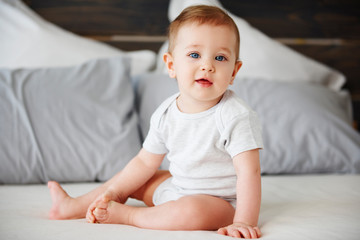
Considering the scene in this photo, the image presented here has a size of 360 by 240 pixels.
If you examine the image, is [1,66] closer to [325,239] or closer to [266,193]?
[266,193]

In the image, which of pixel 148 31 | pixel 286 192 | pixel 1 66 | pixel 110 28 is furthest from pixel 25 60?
pixel 286 192

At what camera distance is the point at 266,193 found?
109 centimetres

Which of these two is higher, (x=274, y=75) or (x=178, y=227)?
(x=274, y=75)

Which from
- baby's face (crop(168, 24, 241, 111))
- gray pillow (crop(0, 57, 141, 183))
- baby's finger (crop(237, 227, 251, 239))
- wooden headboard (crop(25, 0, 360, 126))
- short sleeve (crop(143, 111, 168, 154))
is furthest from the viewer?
wooden headboard (crop(25, 0, 360, 126))

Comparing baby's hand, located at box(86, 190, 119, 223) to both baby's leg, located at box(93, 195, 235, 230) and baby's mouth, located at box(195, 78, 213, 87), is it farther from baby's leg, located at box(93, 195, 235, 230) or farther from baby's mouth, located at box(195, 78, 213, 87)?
baby's mouth, located at box(195, 78, 213, 87)

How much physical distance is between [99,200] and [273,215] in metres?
0.41

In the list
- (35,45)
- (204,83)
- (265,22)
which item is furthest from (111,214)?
(265,22)

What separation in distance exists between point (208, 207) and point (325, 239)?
24cm

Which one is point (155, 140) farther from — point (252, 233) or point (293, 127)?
point (293, 127)

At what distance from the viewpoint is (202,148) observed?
2.82 feet

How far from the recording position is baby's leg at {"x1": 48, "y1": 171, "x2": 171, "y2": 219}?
89cm

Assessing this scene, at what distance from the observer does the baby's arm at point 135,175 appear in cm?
96

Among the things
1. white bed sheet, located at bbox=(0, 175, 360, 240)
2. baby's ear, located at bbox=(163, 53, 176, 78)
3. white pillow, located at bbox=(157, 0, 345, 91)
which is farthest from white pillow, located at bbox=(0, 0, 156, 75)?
baby's ear, located at bbox=(163, 53, 176, 78)

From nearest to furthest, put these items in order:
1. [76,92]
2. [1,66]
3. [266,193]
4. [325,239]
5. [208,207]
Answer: [325,239] < [208,207] < [266,193] < [76,92] < [1,66]
